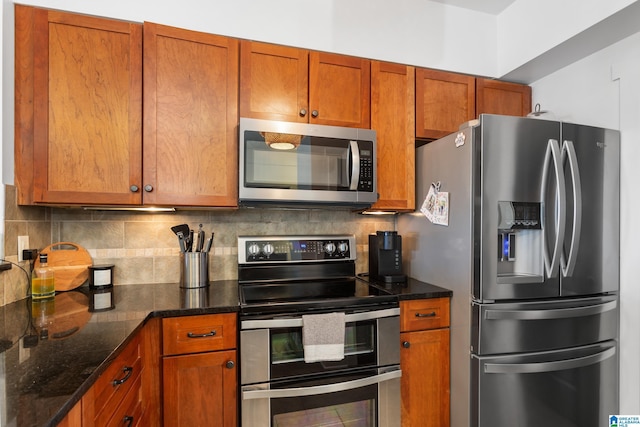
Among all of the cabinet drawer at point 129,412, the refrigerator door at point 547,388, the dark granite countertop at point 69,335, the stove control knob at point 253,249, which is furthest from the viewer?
the stove control knob at point 253,249

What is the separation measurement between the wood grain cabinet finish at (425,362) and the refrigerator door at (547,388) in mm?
189

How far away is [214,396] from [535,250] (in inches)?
67.8

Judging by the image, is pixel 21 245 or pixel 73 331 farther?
pixel 21 245

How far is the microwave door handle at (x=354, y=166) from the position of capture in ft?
5.98

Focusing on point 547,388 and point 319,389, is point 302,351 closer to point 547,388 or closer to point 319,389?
point 319,389

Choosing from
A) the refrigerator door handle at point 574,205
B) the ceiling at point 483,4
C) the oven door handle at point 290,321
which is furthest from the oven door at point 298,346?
the ceiling at point 483,4

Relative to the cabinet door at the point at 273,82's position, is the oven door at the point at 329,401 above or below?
below

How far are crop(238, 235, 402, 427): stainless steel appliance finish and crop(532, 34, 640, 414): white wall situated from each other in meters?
1.26

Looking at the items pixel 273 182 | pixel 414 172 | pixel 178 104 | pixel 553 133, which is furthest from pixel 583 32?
pixel 178 104

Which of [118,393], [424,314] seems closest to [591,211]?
[424,314]

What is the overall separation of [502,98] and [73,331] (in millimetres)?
2670

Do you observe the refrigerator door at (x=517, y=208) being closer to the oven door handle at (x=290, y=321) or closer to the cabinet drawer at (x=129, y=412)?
the oven door handle at (x=290, y=321)

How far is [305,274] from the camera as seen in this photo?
2.08 metres

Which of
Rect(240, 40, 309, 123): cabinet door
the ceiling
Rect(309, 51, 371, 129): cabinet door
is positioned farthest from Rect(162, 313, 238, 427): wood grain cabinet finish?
the ceiling
